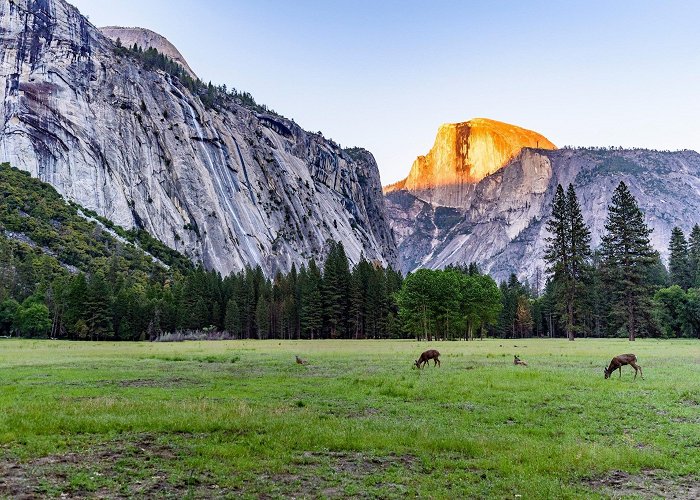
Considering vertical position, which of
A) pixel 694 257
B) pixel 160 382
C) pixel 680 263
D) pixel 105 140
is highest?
pixel 105 140

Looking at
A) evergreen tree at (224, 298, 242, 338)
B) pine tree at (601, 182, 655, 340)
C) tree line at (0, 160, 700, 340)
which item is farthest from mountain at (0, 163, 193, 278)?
pine tree at (601, 182, 655, 340)

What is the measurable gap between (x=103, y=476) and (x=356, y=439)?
18.4ft

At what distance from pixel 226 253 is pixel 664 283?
5094 inches

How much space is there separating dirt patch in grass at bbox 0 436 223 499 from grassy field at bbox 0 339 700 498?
36mm

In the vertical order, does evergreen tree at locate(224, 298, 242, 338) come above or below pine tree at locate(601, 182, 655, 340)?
below

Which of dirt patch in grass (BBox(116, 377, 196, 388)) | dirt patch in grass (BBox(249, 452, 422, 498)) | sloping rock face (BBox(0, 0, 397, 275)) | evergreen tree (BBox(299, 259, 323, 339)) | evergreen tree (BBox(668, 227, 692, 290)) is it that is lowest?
dirt patch in grass (BBox(116, 377, 196, 388))

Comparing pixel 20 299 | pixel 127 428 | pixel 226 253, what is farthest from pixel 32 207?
pixel 127 428

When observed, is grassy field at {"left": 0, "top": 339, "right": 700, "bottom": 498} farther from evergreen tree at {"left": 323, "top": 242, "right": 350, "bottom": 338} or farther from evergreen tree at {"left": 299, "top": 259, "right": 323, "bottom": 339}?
evergreen tree at {"left": 323, "top": 242, "right": 350, "bottom": 338}

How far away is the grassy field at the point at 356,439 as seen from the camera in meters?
9.82

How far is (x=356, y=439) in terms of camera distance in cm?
1292

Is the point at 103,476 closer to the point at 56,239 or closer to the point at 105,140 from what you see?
the point at 56,239

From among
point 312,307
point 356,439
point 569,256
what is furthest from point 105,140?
point 356,439

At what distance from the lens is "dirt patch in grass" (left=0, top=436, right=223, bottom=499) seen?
9.27 m

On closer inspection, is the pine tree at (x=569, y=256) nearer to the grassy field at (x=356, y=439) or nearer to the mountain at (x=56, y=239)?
the grassy field at (x=356, y=439)
